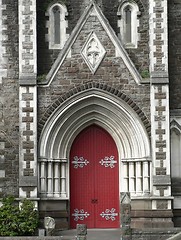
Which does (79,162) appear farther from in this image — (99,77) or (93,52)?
(93,52)

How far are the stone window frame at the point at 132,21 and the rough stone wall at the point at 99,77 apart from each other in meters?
0.91

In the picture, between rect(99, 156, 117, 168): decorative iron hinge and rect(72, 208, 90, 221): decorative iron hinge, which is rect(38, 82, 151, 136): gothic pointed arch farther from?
rect(72, 208, 90, 221): decorative iron hinge

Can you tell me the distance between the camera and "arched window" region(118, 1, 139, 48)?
20000 mm

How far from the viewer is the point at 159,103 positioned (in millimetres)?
18984

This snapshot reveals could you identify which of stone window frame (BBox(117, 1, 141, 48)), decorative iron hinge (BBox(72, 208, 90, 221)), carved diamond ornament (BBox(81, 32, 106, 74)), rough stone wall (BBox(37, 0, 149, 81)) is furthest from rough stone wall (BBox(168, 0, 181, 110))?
decorative iron hinge (BBox(72, 208, 90, 221))

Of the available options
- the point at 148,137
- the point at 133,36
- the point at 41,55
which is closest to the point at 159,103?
the point at 148,137

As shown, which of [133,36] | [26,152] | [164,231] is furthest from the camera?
[133,36]

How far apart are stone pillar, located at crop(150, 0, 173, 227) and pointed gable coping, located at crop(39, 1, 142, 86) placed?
0.61m

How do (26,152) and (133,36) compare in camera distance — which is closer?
(26,152)

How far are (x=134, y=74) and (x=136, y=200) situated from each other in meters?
3.64

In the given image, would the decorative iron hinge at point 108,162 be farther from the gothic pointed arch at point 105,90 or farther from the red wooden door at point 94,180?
the gothic pointed arch at point 105,90

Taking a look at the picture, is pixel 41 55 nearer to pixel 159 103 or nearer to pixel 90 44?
pixel 90 44

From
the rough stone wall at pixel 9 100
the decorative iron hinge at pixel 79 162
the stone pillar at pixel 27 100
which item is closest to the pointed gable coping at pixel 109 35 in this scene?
the stone pillar at pixel 27 100

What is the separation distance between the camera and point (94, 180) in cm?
1986
